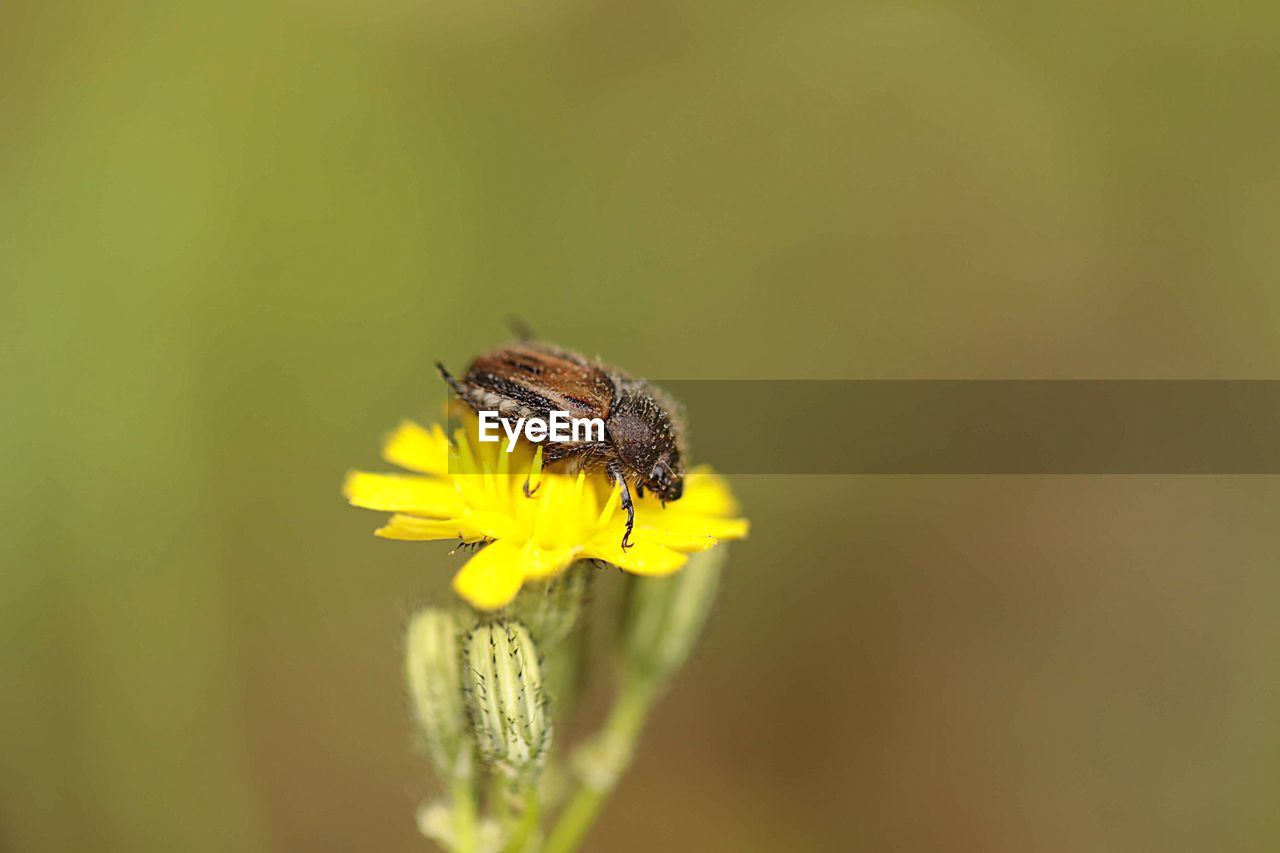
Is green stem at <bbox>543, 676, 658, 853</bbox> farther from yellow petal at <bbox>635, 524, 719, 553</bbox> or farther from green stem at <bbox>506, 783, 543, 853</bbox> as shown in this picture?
yellow petal at <bbox>635, 524, 719, 553</bbox>

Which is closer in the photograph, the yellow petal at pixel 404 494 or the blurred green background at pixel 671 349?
the yellow petal at pixel 404 494

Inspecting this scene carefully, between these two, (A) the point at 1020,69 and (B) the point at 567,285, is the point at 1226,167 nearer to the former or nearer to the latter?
(A) the point at 1020,69

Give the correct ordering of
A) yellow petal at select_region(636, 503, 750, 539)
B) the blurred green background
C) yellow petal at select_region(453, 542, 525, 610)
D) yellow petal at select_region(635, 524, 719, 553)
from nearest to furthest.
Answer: yellow petal at select_region(453, 542, 525, 610) < yellow petal at select_region(635, 524, 719, 553) < yellow petal at select_region(636, 503, 750, 539) < the blurred green background

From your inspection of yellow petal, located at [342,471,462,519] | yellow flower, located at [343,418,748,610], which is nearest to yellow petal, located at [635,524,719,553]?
yellow flower, located at [343,418,748,610]

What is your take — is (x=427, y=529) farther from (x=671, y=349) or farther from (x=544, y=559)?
(x=671, y=349)

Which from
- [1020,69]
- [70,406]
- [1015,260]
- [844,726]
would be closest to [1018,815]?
[844,726]

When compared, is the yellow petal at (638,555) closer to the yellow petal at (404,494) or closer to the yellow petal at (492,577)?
the yellow petal at (492,577)

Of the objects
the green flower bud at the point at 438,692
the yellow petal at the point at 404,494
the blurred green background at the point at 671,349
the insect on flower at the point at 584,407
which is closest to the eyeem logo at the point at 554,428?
the insect on flower at the point at 584,407
